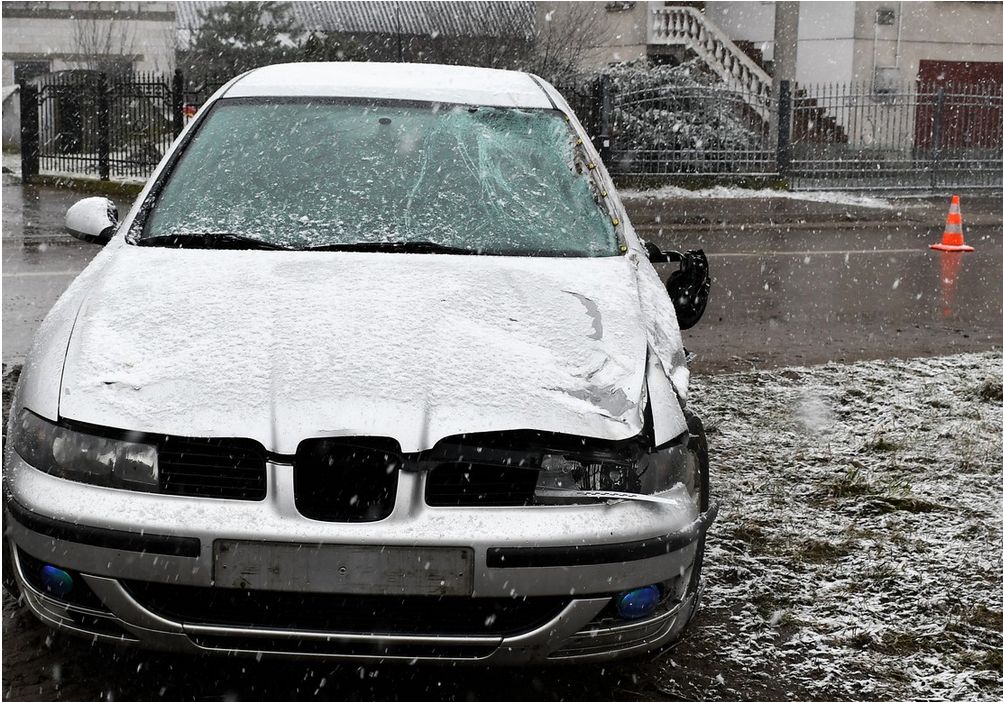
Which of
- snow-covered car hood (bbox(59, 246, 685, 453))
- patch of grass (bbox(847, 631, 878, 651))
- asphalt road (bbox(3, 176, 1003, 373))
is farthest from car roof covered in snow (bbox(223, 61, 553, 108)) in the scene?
asphalt road (bbox(3, 176, 1003, 373))

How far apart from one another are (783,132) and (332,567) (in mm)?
17584

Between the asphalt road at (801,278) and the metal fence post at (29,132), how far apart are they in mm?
2888

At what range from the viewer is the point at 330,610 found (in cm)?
254

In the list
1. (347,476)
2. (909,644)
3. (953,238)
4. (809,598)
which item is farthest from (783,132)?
(347,476)

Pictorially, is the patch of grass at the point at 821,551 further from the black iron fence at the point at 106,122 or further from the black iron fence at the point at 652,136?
the black iron fence at the point at 106,122

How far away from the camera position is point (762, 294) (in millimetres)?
9055

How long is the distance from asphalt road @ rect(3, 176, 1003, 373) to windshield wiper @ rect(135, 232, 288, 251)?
3.10 metres

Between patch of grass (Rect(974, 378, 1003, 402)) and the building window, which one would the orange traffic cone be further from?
the building window

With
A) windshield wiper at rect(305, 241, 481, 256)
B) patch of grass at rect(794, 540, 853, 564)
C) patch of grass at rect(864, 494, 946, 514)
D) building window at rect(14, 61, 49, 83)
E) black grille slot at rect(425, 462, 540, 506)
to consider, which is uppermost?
building window at rect(14, 61, 49, 83)

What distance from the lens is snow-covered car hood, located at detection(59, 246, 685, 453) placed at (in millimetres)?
2588


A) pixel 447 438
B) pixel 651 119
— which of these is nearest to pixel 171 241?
pixel 447 438

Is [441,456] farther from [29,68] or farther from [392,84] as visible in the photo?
[29,68]

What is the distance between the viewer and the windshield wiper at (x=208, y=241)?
3512 millimetres

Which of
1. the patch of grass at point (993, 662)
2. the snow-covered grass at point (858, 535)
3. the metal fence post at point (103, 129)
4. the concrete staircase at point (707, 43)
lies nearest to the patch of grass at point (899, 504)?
the snow-covered grass at point (858, 535)
